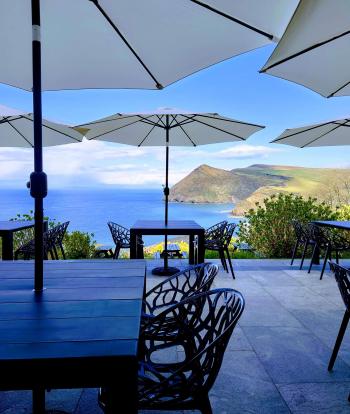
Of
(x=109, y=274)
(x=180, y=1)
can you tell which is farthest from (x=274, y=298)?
(x=180, y=1)

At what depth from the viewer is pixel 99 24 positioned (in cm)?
226

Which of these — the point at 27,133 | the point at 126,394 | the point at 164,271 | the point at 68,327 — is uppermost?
the point at 27,133

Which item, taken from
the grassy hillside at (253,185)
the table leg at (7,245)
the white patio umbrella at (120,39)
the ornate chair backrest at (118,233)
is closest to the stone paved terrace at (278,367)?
the white patio umbrella at (120,39)

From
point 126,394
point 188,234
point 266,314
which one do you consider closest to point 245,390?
point 126,394

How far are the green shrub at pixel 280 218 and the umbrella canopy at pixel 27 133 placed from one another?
14.2 ft

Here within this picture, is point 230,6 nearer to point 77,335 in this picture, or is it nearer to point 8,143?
point 77,335

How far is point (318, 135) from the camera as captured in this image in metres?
5.57

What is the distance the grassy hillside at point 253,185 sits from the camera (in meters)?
8.52

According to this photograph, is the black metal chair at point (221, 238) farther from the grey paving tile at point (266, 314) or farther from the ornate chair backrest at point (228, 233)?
the grey paving tile at point (266, 314)

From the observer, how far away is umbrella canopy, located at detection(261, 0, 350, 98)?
2.08 m

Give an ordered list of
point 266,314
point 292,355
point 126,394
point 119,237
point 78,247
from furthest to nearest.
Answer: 1. point 78,247
2. point 119,237
3. point 266,314
4. point 292,355
5. point 126,394

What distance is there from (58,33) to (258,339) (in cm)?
279

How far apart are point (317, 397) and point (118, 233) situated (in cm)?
450

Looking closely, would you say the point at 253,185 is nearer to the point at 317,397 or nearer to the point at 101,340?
A: the point at 317,397
